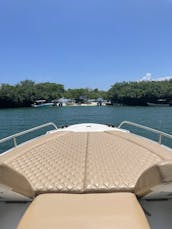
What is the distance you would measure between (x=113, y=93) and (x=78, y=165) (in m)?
101

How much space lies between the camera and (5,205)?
2.64 m

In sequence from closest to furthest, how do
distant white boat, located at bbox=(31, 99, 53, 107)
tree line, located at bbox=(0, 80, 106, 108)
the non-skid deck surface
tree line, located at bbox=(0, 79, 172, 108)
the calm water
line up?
1. the non-skid deck surface
2. the calm water
3. tree line, located at bbox=(0, 80, 106, 108)
4. tree line, located at bbox=(0, 79, 172, 108)
5. distant white boat, located at bbox=(31, 99, 53, 107)

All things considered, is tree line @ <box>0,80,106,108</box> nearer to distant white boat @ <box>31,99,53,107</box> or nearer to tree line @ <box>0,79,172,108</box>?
tree line @ <box>0,79,172,108</box>

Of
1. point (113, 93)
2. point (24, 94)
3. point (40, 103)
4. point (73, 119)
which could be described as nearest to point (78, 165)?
point (73, 119)

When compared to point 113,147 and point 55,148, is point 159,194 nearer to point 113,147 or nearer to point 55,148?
point 113,147

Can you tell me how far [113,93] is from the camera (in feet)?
339

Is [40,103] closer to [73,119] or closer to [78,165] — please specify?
[73,119]

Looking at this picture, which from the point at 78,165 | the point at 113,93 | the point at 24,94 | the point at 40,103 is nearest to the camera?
the point at 78,165

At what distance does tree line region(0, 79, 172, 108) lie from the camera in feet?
276

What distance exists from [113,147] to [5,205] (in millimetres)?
1145

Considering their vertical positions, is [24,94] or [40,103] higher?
[24,94]

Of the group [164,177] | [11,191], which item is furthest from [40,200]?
[164,177]

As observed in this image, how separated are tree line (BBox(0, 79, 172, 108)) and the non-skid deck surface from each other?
270 ft

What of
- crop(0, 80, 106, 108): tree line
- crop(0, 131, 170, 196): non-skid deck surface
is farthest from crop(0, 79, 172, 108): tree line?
crop(0, 131, 170, 196): non-skid deck surface
